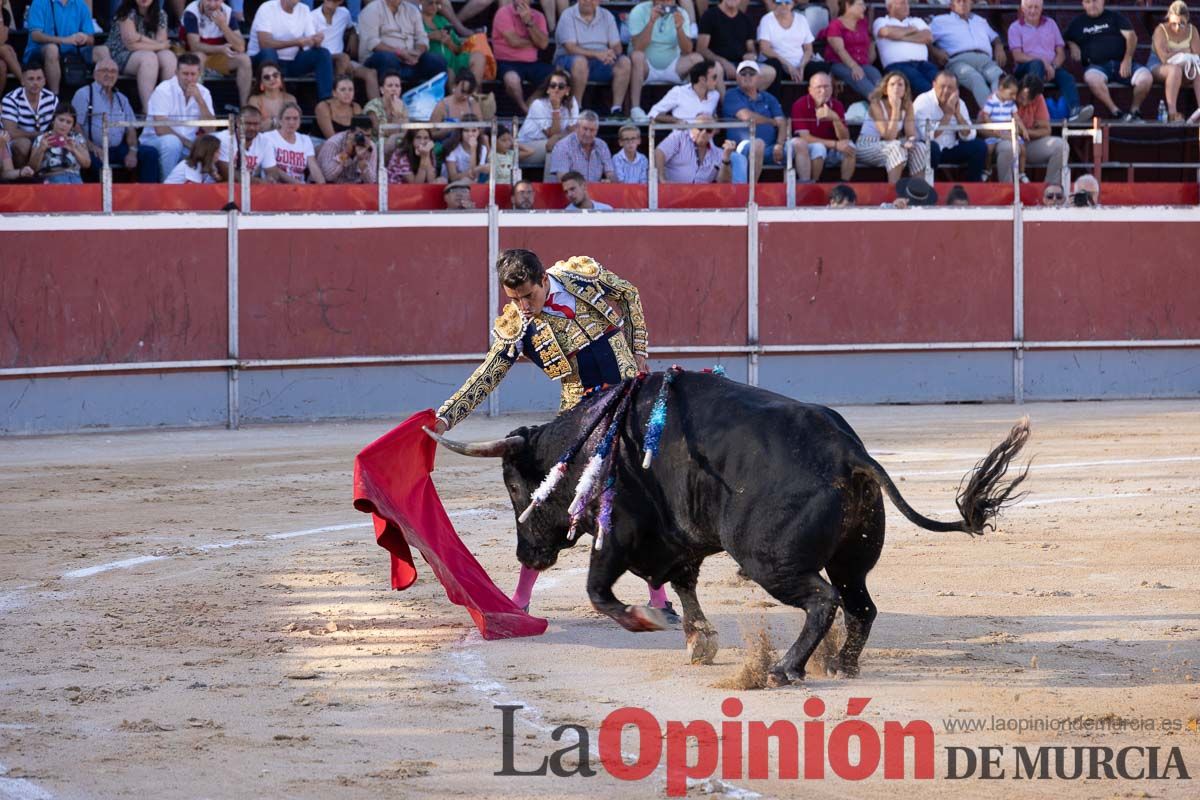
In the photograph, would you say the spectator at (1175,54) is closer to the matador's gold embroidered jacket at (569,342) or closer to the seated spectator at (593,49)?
the seated spectator at (593,49)

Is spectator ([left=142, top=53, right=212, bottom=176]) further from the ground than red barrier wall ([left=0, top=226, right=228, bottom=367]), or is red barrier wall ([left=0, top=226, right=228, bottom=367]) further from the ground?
spectator ([left=142, top=53, right=212, bottom=176])

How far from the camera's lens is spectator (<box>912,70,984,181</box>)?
1264 centimetres

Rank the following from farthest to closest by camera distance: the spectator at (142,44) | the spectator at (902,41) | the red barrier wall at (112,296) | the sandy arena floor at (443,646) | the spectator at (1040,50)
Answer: the spectator at (1040,50), the spectator at (902,41), the spectator at (142,44), the red barrier wall at (112,296), the sandy arena floor at (443,646)

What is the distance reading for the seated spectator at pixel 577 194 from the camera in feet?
37.8

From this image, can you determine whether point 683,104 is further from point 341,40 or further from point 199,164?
point 199,164

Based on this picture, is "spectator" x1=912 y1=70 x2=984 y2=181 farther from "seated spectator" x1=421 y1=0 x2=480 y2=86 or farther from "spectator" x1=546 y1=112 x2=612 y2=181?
"seated spectator" x1=421 y1=0 x2=480 y2=86

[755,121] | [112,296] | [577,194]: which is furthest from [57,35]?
[755,121]

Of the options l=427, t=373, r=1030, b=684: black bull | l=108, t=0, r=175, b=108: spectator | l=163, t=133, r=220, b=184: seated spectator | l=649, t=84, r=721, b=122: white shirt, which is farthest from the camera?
l=649, t=84, r=721, b=122: white shirt

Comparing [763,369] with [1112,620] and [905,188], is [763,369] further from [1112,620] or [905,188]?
[1112,620]

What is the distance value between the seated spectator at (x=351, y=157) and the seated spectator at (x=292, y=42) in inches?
22.6

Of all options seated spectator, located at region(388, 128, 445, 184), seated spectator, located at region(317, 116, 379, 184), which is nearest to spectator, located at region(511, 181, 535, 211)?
seated spectator, located at region(388, 128, 445, 184)

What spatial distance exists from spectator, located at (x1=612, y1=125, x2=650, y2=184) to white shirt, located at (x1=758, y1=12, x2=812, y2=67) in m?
1.77

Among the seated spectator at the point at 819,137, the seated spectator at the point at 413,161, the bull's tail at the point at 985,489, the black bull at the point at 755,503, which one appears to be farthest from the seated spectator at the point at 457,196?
the bull's tail at the point at 985,489

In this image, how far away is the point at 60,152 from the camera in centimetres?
1050
